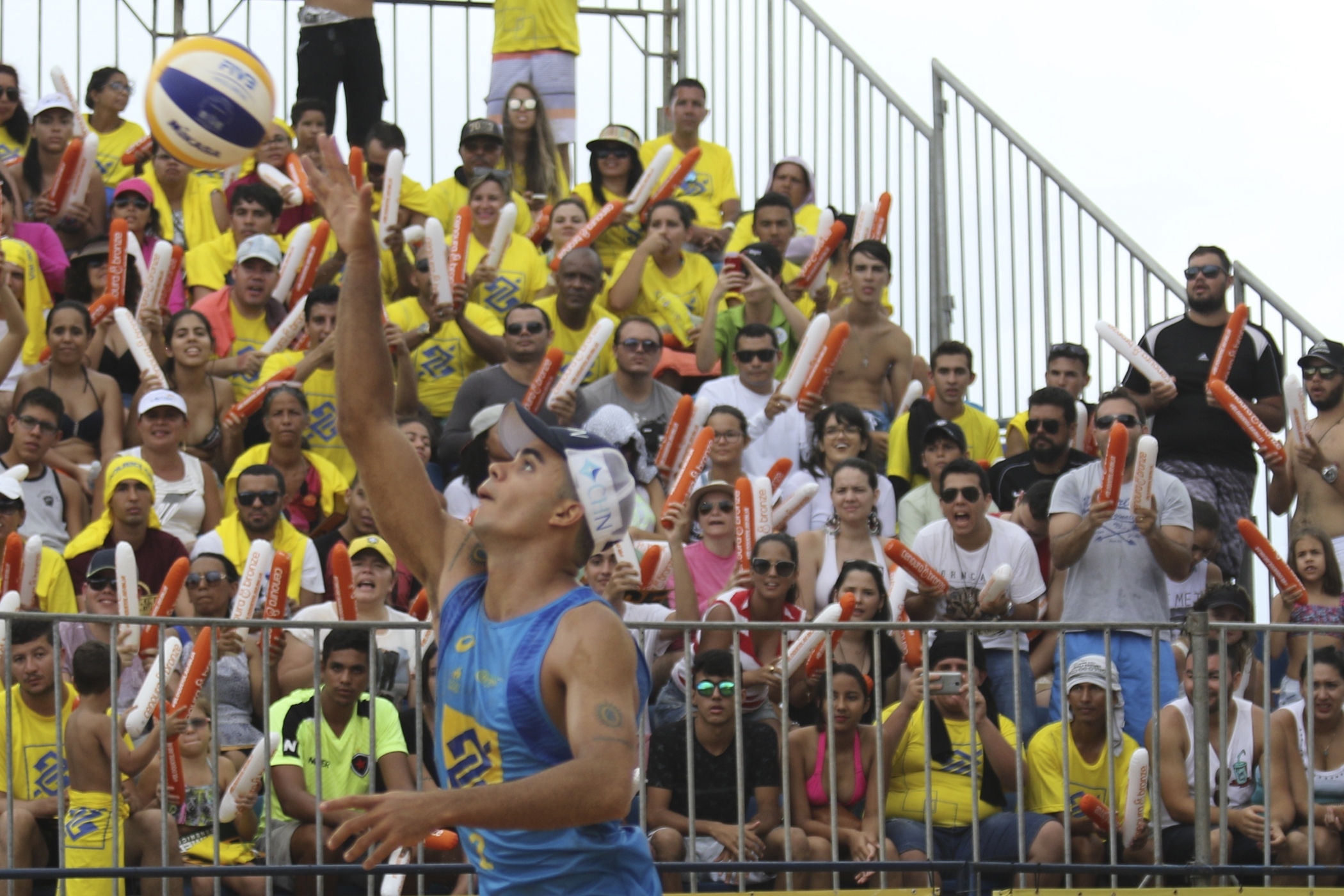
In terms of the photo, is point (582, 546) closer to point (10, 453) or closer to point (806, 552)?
point (806, 552)

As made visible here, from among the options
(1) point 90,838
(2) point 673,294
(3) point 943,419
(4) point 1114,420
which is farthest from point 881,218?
(1) point 90,838

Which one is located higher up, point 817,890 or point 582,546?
point 582,546

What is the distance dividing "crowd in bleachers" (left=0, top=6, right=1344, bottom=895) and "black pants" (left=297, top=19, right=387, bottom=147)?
2.8 inches

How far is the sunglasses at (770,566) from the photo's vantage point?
25.2 ft

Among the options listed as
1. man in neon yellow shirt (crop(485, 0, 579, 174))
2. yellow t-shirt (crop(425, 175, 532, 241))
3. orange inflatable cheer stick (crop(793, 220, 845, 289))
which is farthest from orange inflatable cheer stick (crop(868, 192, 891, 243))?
man in neon yellow shirt (crop(485, 0, 579, 174))

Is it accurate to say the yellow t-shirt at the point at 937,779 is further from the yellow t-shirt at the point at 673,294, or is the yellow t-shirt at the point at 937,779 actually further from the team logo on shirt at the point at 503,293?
the team logo on shirt at the point at 503,293

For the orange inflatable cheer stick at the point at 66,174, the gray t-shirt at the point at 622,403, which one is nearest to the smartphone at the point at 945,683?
the gray t-shirt at the point at 622,403

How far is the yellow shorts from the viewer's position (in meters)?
5.96

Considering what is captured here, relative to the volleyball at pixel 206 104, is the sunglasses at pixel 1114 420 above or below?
below

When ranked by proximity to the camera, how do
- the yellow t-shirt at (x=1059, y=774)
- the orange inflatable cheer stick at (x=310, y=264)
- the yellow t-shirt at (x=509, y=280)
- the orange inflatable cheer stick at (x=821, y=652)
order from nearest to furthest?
the orange inflatable cheer stick at (x=821, y=652) < the yellow t-shirt at (x=1059, y=774) < the orange inflatable cheer stick at (x=310, y=264) < the yellow t-shirt at (x=509, y=280)

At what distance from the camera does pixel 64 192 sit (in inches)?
427

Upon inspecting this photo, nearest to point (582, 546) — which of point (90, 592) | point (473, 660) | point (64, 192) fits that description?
point (473, 660)

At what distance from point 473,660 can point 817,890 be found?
9.48 ft

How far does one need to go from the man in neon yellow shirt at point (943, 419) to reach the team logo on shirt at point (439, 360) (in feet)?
8.43
